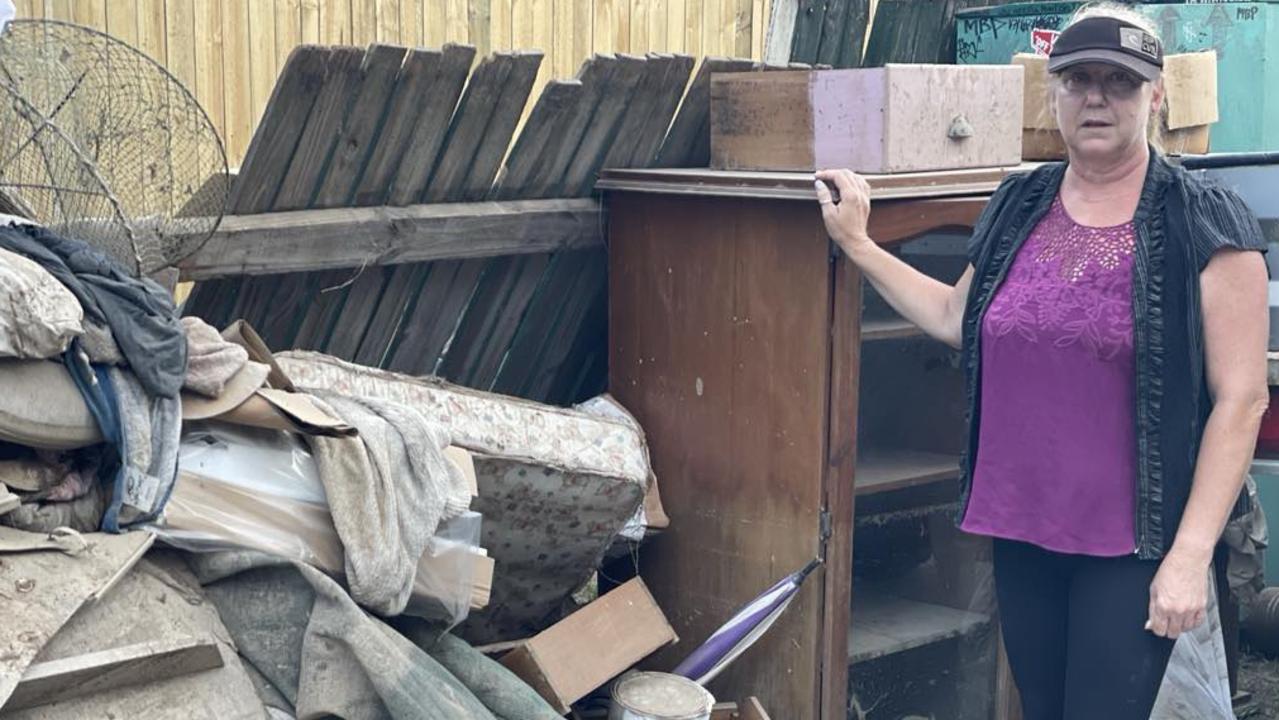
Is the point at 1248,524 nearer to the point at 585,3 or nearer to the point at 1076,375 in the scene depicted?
the point at 1076,375

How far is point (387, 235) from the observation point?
12.3ft

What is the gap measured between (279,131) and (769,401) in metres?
1.26

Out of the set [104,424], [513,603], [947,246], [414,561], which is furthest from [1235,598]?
[104,424]

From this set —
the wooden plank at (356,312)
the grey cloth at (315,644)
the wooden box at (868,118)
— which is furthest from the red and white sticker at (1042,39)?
the grey cloth at (315,644)

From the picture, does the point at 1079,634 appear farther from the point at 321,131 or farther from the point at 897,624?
the point at 321,131

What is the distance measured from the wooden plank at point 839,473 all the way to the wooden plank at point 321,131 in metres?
1.09

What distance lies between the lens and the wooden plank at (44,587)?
2.51 m

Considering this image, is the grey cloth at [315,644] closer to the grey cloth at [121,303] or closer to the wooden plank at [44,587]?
the wooden plank at [44,587]

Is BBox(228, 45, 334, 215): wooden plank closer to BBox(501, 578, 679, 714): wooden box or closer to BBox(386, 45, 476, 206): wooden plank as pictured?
BBox(386, 45, 476, 206): wooden plank

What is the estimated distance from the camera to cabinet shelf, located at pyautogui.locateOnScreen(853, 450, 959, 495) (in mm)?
4088

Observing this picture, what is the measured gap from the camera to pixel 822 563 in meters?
3.82

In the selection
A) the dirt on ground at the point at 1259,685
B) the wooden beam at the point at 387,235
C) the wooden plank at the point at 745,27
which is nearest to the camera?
the wooden beam at the point at 387,235

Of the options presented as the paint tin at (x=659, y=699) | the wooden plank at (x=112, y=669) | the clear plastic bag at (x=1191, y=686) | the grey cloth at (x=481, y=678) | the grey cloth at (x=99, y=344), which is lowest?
the paint tin at (x=659, y=699)

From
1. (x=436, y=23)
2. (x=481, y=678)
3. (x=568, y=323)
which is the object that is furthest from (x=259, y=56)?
(x=481, y=678)
